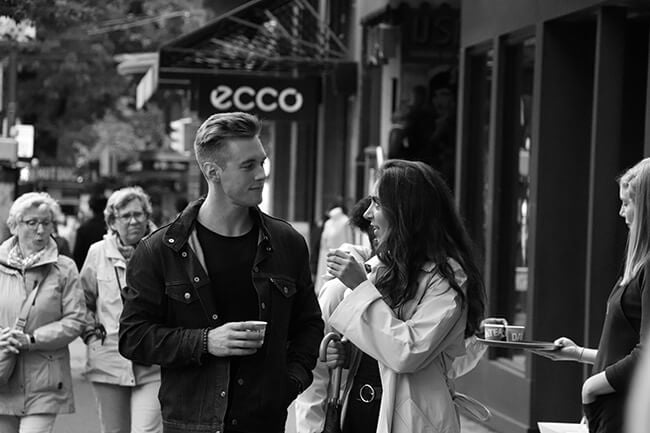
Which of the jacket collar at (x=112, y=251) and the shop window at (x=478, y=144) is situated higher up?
the shop window at (x=478, y=144)

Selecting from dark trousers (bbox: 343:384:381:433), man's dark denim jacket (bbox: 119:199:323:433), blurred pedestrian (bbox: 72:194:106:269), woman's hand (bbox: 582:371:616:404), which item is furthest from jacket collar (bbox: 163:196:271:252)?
blurred pedestrian (bbox: 72:194:106:269)

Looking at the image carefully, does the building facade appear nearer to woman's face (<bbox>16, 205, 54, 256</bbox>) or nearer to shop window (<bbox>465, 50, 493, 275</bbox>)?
shop window (<bbox>465, 50, 493, 275</bbox>)

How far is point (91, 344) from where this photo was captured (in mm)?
7988

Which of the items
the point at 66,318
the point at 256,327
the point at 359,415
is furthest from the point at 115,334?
the point at 256,327

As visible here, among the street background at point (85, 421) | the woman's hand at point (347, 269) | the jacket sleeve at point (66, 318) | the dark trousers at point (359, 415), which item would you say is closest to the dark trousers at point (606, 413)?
the dark trousers at point (359, 415)

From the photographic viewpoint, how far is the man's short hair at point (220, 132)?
5195mm

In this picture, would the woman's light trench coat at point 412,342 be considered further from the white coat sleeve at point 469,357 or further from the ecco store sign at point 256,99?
the ecco store sign at point 256,99

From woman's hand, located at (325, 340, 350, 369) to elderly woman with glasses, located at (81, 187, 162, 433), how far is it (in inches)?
81.8

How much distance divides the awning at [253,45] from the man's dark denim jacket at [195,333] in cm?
1397

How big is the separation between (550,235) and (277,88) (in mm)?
9997

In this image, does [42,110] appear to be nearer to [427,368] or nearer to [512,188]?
[512,188]

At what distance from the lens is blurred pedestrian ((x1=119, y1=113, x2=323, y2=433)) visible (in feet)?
16.6

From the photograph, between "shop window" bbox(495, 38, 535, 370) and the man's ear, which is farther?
"shop window" bbox(495, 38, 535, 370)

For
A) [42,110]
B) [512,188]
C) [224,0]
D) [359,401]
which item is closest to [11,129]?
[224,0]
